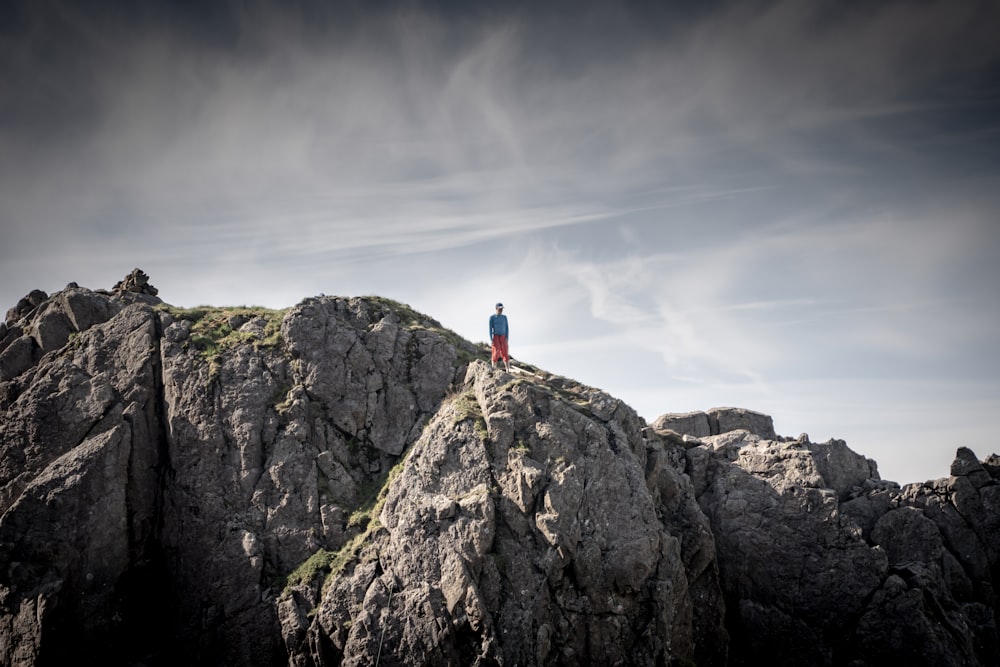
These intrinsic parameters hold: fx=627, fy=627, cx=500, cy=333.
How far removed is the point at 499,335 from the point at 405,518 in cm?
1093

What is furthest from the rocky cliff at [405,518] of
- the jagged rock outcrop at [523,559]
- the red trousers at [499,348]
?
the red trousers at [499,348]

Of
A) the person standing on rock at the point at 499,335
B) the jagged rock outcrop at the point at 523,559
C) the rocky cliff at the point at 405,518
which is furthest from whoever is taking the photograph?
the person standing on rock at the point at 499,335

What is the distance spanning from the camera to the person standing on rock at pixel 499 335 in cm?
3388

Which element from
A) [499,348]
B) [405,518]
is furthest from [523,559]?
[499,348]

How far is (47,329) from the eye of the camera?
35.2m

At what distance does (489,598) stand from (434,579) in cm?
244

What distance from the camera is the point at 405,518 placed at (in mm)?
28219

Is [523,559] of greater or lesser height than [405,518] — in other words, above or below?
below

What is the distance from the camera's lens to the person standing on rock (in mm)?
33875

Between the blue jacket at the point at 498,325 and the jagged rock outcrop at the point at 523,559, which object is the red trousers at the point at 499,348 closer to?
the blue jacket at the point at 498,325

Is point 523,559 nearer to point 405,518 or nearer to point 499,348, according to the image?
point 405,518

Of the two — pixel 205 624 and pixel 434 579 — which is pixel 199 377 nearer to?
pixel 205 624

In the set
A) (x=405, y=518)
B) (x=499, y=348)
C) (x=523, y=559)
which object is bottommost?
(x=523, y=559)

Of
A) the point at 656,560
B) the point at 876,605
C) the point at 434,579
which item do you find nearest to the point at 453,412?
the point at 434,579
